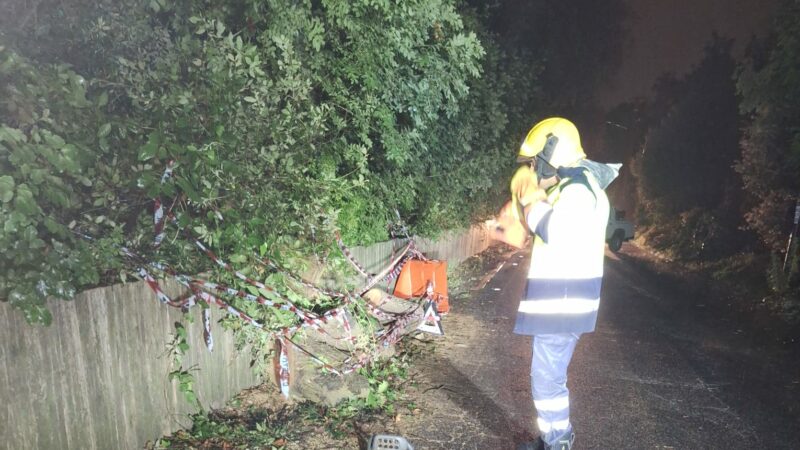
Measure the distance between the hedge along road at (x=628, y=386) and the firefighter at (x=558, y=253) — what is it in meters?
0.79

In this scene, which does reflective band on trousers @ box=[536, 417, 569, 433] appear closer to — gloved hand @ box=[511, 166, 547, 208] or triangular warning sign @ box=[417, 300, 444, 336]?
gloved hand @ box=[511, 166, 547, 208]

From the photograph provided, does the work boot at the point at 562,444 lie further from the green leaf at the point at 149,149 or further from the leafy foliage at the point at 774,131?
the leafy foliage at the point at 774,131

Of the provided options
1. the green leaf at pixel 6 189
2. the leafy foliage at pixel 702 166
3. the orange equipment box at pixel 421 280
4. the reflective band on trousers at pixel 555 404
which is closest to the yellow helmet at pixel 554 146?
the reflective band on trousers at pixel 555 404

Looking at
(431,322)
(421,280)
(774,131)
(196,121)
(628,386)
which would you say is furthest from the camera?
(774,131)

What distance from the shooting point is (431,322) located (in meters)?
6.05

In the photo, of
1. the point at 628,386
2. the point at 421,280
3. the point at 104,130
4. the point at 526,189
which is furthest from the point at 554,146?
the point at 421,280

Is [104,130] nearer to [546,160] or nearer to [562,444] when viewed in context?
[546,160]

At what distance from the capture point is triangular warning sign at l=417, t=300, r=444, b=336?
5922 millimetres

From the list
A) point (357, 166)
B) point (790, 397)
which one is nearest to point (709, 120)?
point (790, 397)

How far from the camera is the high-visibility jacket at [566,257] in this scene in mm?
2785

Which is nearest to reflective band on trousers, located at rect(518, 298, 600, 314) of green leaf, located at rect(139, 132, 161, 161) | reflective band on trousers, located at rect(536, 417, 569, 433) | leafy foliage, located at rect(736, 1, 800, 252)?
reflective band on trousers, located at rect(536, 417, 569, 433)

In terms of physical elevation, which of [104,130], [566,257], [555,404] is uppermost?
[104,130]

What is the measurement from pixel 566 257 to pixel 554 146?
2.60 ft

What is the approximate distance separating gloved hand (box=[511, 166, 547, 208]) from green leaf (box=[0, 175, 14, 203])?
287 centimetres
